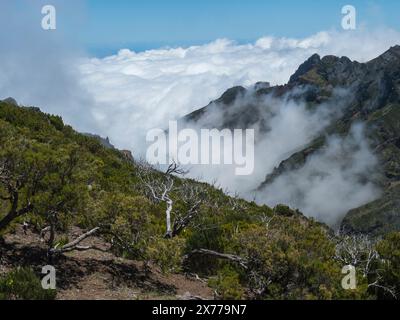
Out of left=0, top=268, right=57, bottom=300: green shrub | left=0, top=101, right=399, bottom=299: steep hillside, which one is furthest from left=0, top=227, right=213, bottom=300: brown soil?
left=0, top=268, right=57, bottom=300: green shrub

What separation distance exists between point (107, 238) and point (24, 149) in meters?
4.73

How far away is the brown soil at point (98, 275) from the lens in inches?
479

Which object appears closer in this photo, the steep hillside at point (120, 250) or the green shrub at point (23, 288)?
the green shrub at point (23, 288)

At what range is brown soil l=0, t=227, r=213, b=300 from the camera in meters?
12.2

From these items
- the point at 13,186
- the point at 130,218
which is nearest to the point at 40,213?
the point at 13,186

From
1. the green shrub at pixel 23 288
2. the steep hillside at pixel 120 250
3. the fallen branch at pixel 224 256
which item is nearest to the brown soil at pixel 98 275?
the steep hillside at pixel 120 250

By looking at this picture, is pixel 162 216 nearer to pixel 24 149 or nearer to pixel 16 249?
pixel 16 249

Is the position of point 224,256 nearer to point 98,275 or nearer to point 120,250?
point 120,250

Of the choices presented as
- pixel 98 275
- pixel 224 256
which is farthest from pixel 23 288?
pixel 224 256

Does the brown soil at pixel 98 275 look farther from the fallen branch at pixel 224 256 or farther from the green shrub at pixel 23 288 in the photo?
the fallen branch at pixel 224 256

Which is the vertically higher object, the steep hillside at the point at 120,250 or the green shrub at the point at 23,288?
the steep hillside at the point at 120,250

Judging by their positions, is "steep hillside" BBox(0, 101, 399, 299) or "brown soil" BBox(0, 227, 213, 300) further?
"brown soil" BBox(0, 227, 213, 300)

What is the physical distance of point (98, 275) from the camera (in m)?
13.4

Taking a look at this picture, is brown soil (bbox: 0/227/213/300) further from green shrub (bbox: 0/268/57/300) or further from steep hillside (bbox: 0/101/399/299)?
green shrub (bbox: 0/268/57/300)
